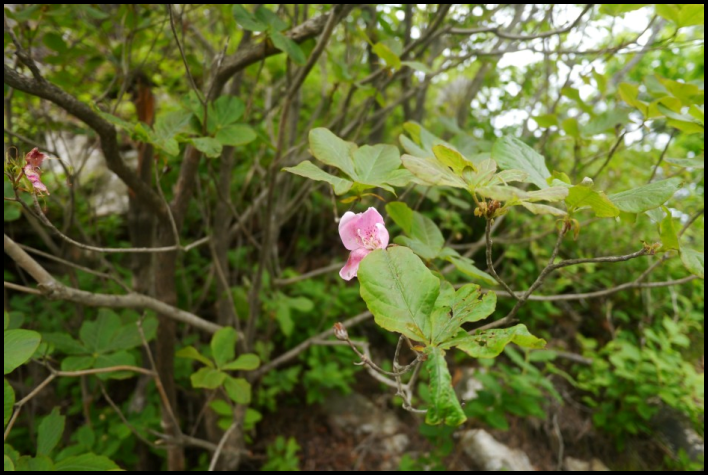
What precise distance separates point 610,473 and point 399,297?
281 cm

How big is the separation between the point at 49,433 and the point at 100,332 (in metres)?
0.42

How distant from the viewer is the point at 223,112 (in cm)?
121

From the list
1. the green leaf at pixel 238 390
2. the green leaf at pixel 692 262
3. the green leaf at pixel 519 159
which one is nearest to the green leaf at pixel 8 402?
the green leaf at pixel 238 390

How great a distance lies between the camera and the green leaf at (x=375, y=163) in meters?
0.78

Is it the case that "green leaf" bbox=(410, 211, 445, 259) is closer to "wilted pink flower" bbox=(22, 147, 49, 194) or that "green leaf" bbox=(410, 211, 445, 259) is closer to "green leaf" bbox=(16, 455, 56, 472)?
"wilted pink flower" bbox=(22, 147, 49, 194)

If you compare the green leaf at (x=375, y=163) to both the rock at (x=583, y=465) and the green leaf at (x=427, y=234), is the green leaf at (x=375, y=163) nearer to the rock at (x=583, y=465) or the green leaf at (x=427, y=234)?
the green leaf at (x=427, y=234)

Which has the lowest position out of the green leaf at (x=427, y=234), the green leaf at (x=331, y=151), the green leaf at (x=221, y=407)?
the green leaf at (x=221, y=407)

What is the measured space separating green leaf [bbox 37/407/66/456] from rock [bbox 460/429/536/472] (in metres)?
2.04

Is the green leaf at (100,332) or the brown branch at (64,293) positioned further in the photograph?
the green leaf at (100,332)

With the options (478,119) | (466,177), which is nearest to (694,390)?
(478,119)

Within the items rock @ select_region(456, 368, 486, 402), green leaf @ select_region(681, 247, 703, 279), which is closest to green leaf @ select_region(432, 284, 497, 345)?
green leaf @ select_region(681, 247, 703, 279)

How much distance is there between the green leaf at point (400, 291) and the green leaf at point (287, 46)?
796mm

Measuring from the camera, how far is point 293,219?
344 cm

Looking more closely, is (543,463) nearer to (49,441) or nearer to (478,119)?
(478,119)
